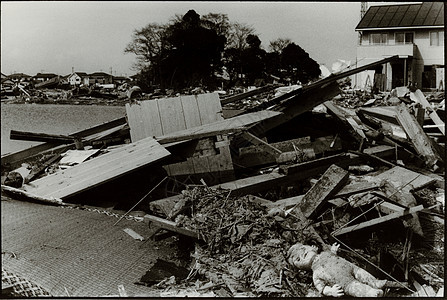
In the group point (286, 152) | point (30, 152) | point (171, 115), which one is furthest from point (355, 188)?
point (30, 152)

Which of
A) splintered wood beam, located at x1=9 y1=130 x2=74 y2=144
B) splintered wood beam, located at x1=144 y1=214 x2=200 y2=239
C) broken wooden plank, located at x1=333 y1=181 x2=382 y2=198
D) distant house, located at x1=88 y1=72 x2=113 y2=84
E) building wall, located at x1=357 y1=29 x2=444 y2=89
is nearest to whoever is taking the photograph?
splintered wood beam, located at x1=144 y1=214 x2=200 y2=239

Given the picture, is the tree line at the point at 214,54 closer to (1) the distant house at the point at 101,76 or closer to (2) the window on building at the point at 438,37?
(1) the distant house at the point at 101,76

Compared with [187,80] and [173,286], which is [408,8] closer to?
[187,80]

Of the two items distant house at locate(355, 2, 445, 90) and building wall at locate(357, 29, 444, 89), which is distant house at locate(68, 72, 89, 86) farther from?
building wall at locate(357, 29, 444, 89)

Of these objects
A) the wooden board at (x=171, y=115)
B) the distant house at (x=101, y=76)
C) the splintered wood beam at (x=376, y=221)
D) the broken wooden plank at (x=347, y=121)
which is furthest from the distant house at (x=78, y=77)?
the splintered wood beam at (x=376, y=221)

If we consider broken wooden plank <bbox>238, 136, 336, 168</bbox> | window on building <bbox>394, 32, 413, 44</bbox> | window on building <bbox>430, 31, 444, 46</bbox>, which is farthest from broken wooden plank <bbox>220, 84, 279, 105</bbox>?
window on building <bbox>394, 32, 413, 44</bbox>

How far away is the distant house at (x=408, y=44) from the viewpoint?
14406 mm

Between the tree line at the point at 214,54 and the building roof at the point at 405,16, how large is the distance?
4350mm

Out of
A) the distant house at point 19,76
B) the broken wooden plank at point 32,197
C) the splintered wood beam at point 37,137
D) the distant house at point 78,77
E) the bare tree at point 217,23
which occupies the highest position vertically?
the bare tree at point 217,23

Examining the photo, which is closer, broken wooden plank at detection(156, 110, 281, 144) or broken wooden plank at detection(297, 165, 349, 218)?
broken wooden plank at detection(297, 165, 349, 218)

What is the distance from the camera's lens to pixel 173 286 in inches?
167

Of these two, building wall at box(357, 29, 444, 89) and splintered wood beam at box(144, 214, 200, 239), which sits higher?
building wall at box(357, 29, 444, 89)

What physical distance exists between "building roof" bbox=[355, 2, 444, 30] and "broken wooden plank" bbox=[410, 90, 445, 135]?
3.52 m

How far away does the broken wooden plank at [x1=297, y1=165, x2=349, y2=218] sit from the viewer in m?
4.96
